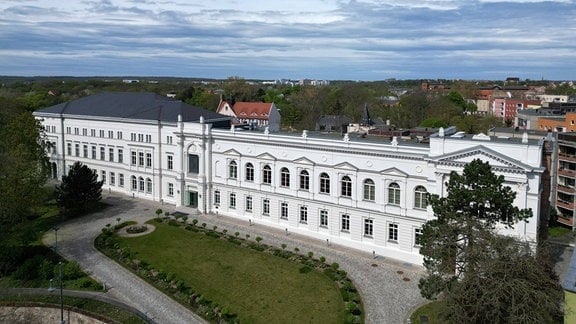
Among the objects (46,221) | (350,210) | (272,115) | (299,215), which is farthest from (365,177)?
(272,115)

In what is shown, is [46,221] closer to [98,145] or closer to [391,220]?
[98,145]

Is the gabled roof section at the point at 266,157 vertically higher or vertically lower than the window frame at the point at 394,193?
higher

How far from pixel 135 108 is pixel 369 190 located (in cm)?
3186

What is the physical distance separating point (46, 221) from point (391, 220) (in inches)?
1308

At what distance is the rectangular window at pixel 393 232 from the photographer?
3841 cm

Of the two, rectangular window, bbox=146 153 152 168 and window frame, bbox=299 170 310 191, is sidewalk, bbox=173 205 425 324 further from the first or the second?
rectangular window, bbox=146 153 152 168

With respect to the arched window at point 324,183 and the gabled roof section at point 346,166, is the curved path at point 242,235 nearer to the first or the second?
the arched window at point 324,183

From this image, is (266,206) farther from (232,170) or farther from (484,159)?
(484,159)

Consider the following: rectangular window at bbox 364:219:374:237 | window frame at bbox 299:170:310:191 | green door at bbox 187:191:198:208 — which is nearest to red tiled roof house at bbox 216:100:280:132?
green door at bbox 187:191:198:208

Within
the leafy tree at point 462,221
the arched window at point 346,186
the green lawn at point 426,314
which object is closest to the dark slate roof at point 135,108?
the arched window at point 346,186

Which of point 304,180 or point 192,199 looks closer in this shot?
point 304,180

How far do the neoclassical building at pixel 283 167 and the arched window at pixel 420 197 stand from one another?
0.25ft

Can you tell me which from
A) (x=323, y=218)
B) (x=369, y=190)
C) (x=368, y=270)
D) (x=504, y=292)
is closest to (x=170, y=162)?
(x=323, y=218)

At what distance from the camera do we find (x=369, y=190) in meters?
39.4
